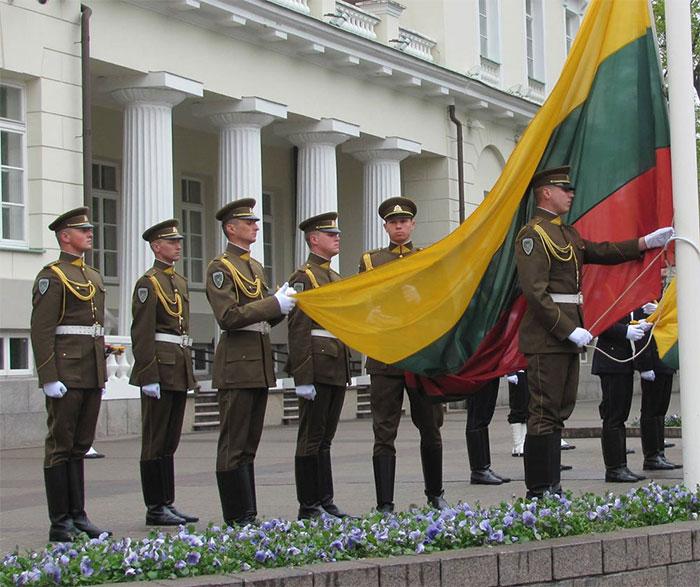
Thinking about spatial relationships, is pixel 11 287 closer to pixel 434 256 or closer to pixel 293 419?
pixel 293 419

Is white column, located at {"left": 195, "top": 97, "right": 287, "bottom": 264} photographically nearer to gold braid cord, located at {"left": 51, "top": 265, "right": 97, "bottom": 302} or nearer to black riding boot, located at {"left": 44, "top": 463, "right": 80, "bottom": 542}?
gold braid cord, located at {"left": 51, "top": 265, "right": 97, "bottom": 302}

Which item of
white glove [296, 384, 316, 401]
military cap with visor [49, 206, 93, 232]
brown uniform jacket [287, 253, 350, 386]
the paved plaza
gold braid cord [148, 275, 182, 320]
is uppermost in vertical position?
military cap with visor [49, 206, 93, 232]

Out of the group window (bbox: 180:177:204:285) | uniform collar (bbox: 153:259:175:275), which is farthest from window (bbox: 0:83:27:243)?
uniform collar (bbox: 153:259:175:275)

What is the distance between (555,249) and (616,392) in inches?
126

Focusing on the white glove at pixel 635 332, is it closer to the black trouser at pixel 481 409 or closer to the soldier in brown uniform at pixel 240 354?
the black trouser at pixel 481 409

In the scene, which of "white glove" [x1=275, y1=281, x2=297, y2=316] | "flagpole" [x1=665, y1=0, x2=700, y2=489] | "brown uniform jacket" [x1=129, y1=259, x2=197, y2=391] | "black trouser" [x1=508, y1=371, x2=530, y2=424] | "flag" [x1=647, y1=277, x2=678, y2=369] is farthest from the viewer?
"black trouser" [x1=508, y1=371, x2=530, y2=424]

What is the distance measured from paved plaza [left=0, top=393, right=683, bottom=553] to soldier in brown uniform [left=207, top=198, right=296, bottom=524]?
33.8 inches

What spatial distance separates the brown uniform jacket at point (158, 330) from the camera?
934 centimetres

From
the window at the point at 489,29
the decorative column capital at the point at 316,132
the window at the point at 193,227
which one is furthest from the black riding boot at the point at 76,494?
the window at the point at 489,29

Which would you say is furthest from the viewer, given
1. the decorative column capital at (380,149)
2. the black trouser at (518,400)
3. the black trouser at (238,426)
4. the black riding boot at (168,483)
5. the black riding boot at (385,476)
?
the decorative column capital at (380,149)

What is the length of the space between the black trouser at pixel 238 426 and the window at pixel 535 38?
2786cm

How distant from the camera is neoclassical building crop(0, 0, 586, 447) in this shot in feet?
61.9

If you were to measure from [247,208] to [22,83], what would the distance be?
10961 millimetres

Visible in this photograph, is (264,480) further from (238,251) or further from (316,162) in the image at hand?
(316,162)
